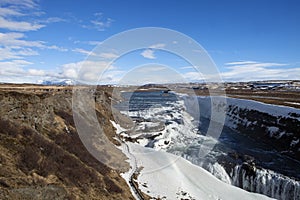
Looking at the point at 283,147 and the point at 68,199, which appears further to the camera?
the point at 283,147

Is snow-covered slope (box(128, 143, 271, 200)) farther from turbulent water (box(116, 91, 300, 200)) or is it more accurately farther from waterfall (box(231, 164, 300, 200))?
turbulent water (box(116, 91, 300, 200))

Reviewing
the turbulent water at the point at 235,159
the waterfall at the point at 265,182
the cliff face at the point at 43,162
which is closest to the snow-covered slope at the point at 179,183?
the cliff face at the point at 43,162

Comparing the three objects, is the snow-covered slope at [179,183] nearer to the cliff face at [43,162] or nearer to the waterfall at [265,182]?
the cliff face at [43,162]

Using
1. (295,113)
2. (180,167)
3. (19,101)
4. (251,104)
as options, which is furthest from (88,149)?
(251,104)

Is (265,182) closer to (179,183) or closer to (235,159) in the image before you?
(235,159)

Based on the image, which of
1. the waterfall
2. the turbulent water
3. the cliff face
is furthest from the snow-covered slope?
the turbulent water

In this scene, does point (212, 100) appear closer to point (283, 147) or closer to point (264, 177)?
point (283, 147)
